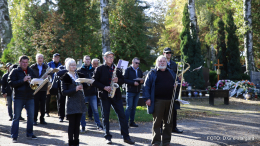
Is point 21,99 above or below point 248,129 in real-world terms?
above

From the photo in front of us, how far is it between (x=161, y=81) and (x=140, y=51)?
69.4ft

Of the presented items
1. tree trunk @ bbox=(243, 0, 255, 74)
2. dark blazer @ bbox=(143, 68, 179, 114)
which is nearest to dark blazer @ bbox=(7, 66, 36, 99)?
dark blazer @ bbox=(143, 68, 179, 114)

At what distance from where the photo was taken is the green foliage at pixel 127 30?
81.9 feet

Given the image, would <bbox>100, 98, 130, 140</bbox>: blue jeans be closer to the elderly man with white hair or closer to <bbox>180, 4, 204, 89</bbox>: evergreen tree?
the elderly man with white hair

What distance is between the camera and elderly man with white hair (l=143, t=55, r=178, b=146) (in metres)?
5.36

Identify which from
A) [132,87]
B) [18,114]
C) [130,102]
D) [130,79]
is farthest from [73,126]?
[130,79]

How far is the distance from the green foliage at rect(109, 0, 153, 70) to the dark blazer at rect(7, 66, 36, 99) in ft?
63.0

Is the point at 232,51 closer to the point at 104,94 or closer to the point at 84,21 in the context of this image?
the point at 84,21

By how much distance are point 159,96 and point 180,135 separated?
1659mm

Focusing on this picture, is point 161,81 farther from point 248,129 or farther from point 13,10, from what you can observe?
point 13,10

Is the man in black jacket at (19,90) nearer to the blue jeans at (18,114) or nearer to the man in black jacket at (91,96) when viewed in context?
the blue jeans at (18,114)

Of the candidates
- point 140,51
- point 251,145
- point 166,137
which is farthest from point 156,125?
point 140,51

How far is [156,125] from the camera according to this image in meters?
5.40

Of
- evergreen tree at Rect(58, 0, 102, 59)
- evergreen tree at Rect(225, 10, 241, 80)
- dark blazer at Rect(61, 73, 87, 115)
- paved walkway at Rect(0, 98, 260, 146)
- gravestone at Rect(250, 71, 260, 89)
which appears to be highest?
evergreen tree at Rect(58, 0, 102, 59)
